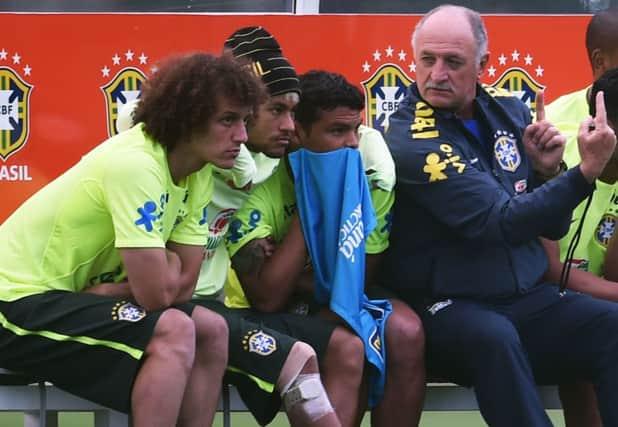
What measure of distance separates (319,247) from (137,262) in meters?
0.76

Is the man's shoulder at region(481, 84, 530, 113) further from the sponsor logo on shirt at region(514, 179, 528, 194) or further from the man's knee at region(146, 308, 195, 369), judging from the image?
the man's knee at region(146, 308, 195, 369)

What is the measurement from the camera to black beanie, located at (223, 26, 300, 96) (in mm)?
4359

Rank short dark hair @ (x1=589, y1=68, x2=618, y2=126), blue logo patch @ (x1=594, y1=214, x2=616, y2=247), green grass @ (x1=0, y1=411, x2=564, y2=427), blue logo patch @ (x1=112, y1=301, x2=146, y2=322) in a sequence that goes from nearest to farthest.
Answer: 1. blue logo patch @ (x1=112, y1=301, x2=146, y2=322)
2. short dark hair @ (x1=589, y1=68, x2=618, y2=126)
3. blue logo patch @ (x1=594, y1=214, x2=616, y2=247)
4. green grass @ (x1=0, y1=411, x2=564, y2=427)

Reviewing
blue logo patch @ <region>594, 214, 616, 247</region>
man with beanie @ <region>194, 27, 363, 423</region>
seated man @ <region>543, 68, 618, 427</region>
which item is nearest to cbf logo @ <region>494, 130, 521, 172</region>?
seated man @ <region>543, 68, 618, 427</region>

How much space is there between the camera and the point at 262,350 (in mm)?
4016

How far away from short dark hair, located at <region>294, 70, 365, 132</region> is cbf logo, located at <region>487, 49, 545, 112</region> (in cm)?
149

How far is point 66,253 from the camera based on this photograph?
3951mm

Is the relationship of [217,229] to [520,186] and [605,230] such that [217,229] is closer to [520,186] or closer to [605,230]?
[520,186]

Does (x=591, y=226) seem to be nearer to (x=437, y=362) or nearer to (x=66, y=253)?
(x=437, y=362)

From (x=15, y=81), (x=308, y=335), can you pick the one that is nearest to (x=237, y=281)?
(x=308, y=335)

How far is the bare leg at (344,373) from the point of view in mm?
4145

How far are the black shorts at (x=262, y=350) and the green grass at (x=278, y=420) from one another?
1.99 meters

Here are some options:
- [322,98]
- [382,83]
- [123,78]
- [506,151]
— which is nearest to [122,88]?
[123,78]

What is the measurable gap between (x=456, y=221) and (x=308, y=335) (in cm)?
60
